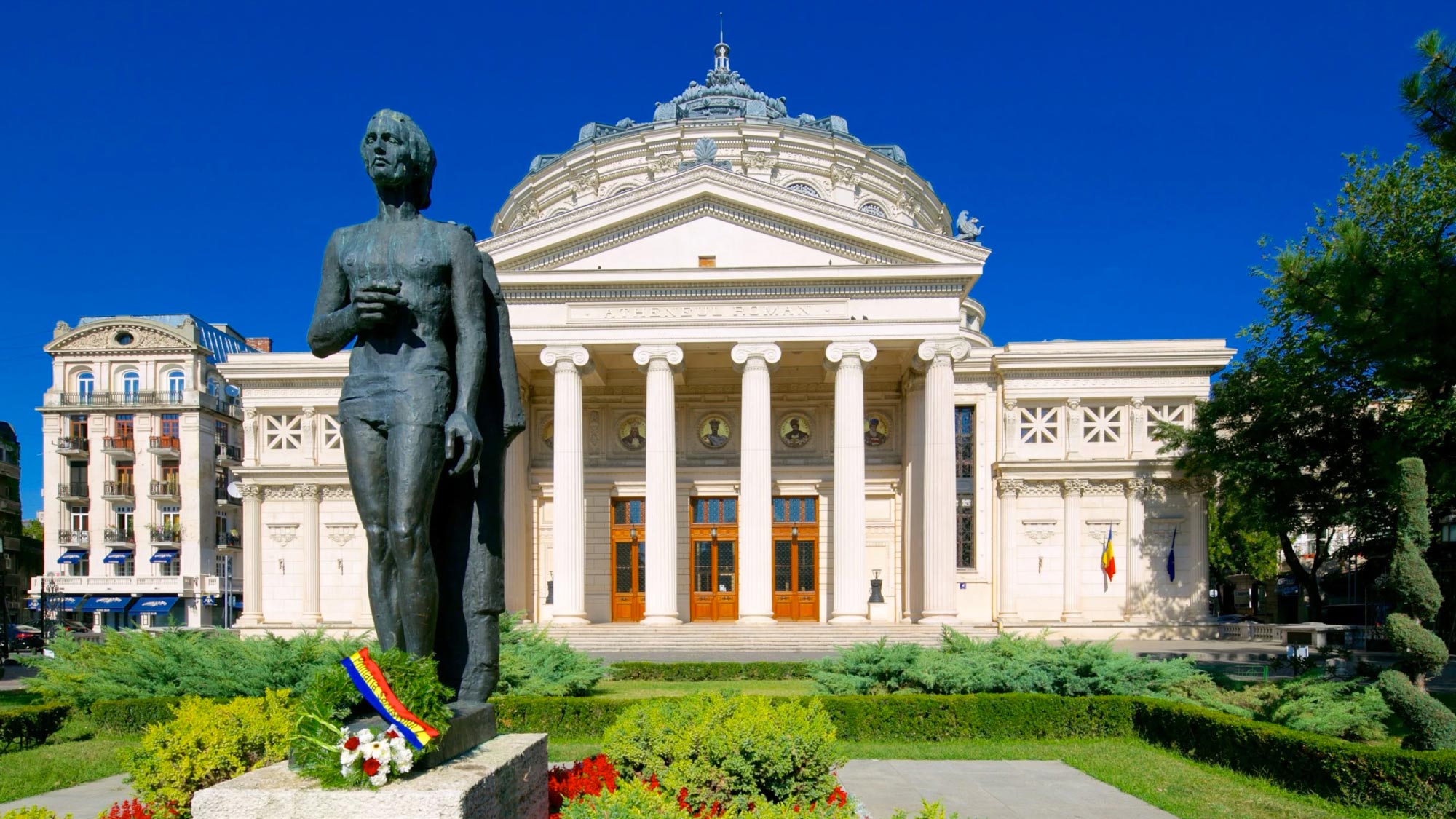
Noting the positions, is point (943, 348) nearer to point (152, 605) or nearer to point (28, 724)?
point (28, 724)

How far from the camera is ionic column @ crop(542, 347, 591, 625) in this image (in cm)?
3331

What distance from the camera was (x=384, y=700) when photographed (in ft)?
16.5

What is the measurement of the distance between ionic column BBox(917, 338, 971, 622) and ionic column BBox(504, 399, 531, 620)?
14.6 meters

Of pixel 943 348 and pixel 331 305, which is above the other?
pixel 943 348

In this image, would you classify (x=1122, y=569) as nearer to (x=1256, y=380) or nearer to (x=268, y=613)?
(x=1256, y=380)

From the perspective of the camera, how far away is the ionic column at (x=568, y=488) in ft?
109

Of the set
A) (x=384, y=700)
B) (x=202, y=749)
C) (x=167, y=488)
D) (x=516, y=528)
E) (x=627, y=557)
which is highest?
(x=384, y=700)

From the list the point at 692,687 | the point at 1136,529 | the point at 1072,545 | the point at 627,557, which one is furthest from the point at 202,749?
the point at 1136,529

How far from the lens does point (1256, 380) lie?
33438 millimetres

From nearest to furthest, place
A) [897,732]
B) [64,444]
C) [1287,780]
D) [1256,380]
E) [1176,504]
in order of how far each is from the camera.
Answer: [1287,780], [897,732], [1256,380], [1176,504], [64,444]

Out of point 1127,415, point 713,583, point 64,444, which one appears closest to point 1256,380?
point 1127,415

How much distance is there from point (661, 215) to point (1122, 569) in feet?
73.8

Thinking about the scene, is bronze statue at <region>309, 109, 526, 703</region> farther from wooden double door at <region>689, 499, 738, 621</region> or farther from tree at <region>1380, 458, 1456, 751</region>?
wooden double door at <region>689, 499, 738, 621</region>

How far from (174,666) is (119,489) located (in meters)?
48.3
